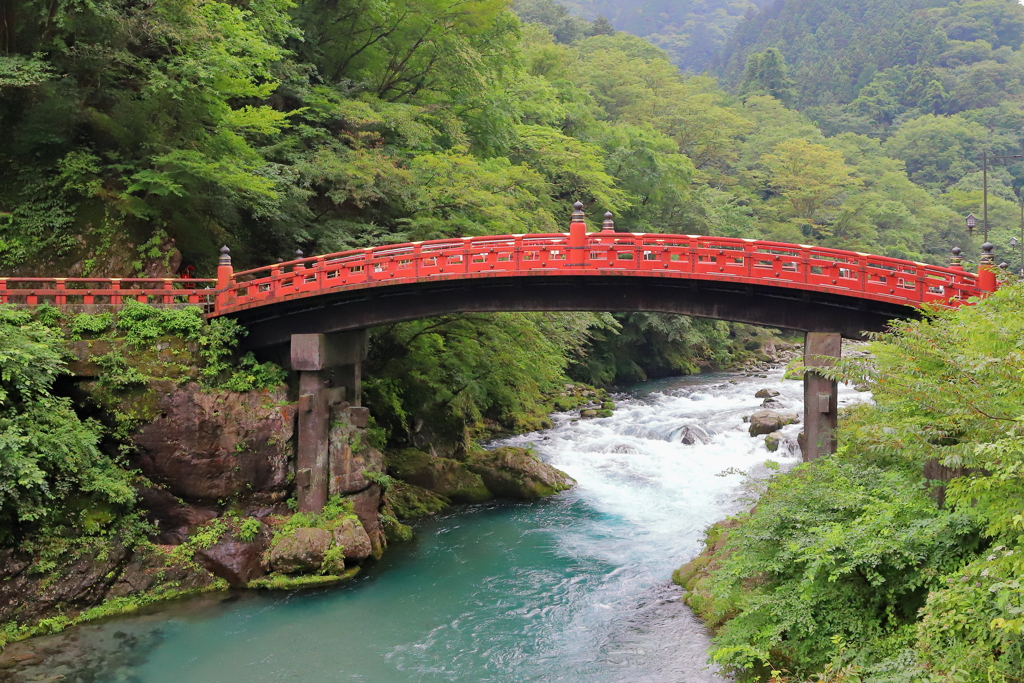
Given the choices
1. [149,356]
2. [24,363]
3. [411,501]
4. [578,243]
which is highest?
[578,243]

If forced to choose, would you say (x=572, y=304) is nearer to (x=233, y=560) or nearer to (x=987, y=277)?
(x=987, y=277)

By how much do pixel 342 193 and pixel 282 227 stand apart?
7.30 feet

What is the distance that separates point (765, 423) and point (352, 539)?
17631 mm

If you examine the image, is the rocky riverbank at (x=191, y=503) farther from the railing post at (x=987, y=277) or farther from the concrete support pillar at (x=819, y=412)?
the railing post at (x=987, y=277)

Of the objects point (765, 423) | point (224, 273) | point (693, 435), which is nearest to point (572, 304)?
point (224, 273)

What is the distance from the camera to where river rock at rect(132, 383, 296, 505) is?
18953mm

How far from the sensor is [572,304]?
2058cm

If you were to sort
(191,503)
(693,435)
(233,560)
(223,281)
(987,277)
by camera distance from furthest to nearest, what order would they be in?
(693,435), (223,281), (191,503), (233,560), (987,277)

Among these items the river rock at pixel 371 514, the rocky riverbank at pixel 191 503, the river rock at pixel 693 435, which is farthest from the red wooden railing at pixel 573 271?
the river rock at pixel 693 435

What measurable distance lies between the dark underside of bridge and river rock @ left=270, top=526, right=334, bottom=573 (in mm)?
5312

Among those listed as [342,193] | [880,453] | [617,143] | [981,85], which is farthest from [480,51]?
[981,85]

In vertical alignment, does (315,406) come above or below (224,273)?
below

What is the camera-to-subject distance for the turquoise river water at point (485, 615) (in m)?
14.9

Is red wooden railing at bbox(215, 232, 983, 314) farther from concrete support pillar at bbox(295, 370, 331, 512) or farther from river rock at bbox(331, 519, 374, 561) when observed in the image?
river rock at bbox(331, 519, 374, 561)
